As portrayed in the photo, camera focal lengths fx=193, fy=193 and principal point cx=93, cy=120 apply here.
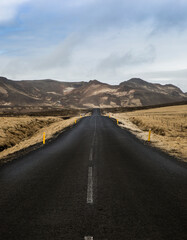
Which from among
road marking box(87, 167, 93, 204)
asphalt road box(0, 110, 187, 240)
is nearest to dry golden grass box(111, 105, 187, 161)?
asphalt road box(0, 110, 187, 240)

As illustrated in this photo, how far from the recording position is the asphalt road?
4047 mm

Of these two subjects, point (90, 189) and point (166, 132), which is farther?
point (166, 132)

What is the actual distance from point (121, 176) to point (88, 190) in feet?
6.07

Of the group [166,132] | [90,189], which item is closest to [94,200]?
[90,189]

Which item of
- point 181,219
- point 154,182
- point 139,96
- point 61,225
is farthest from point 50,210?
point 139,96

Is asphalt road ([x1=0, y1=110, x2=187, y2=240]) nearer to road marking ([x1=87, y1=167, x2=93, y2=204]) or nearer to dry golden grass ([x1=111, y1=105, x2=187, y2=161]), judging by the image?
road marking ([x1=87, y1=167, x2=93, y2=204])

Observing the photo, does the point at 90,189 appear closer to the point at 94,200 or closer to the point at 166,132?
the point at 94,200

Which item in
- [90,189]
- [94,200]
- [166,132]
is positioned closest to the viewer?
[94,200]

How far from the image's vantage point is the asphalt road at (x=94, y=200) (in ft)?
13.3

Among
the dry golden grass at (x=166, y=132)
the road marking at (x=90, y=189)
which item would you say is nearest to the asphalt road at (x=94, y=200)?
the road marking at (x=90, y=189)

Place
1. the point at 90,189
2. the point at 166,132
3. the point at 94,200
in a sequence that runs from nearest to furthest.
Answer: the point at 94,200, the point at 90,189, the point at 166,132

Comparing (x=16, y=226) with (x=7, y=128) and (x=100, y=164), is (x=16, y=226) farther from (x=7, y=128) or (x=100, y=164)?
(x=7, y=128)

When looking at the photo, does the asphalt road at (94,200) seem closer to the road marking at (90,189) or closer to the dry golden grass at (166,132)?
the road marking at (90,189)

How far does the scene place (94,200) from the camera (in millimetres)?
5434
